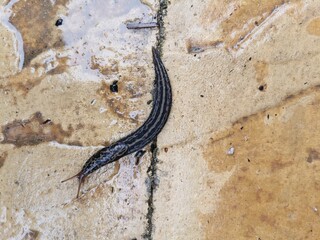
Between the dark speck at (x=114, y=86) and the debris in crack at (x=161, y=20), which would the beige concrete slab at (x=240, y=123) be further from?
the dark speck at (x=114, y=86)

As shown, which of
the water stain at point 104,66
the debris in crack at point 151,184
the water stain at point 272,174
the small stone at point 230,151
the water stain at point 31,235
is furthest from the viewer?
the water stain at point 104,66

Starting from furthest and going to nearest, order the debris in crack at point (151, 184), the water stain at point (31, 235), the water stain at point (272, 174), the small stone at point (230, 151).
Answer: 1. the water stain at point (31, 235)
2. the debris in crack at point (151, 184)
3. the small stone at point (230, 151)
4. the water stain at point (272, 174)

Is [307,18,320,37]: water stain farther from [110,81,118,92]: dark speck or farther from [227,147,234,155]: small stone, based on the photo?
[110,81,118,92]: dark speck

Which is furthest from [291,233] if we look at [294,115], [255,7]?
[255,7]

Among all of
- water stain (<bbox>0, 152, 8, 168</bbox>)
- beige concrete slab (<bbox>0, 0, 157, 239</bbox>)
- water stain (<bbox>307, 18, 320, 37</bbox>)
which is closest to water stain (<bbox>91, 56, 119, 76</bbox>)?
beige concrete slab (<bbox>0, 0, 157, 239</bbox>)

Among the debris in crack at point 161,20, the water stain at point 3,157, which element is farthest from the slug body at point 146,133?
the water stain at point 3,157

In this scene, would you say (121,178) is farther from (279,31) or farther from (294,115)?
(279,31)

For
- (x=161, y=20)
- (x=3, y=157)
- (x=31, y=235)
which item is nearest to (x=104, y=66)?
(x=161, y=20)
